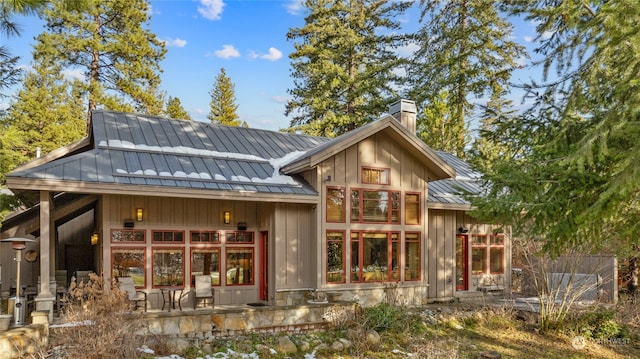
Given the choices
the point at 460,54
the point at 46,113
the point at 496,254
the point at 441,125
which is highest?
the point at 460,54

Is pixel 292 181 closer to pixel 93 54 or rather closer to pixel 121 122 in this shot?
pixel 121 122

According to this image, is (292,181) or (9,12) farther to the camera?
(292,181)

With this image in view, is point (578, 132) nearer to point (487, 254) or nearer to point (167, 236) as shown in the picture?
point (487, 254)

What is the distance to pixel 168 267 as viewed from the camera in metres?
10.3

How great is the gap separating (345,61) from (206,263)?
1657 cm

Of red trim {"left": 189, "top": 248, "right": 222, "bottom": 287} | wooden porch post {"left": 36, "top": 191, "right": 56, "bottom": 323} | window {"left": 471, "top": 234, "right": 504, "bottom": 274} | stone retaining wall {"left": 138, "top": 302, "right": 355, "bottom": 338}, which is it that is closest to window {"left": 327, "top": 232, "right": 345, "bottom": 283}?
stone retaining wall {"left": 138, "top": 302, "right": 355, "bottom": 338}

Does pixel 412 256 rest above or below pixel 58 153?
below

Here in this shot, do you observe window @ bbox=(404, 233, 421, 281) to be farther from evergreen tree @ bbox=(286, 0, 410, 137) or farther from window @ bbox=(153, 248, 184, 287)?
evergreen tree @ bbox=(286, 0, 410, 137)

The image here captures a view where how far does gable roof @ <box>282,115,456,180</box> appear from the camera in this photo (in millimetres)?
10758

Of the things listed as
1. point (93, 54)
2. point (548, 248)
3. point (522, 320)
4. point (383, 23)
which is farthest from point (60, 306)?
point (383, 23)

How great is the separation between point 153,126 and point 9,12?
4817 millimetres

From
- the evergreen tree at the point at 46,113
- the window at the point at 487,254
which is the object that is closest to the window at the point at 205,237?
the window at the point at 487,254

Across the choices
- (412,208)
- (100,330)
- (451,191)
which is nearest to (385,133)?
(412,208)

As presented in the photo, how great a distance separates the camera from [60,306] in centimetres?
971
